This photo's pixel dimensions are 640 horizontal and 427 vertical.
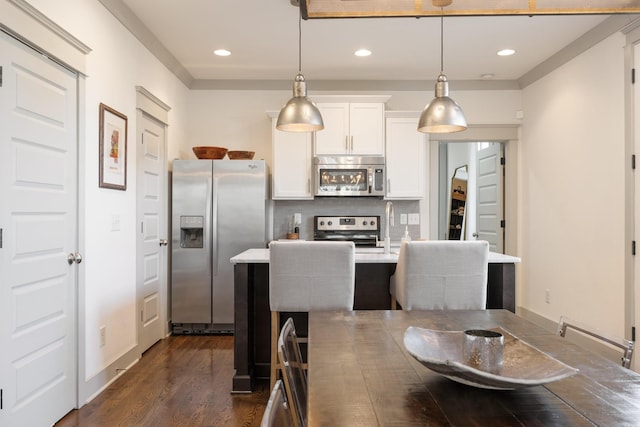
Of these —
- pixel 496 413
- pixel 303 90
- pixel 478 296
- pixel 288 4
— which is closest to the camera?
pixel 496 413

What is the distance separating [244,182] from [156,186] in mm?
829

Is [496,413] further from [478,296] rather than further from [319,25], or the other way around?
[319,25]

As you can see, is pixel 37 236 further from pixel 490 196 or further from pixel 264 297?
pixel 490 196

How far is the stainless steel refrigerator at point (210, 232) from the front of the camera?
4.49m

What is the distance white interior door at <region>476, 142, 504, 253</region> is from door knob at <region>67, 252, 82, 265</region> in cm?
444

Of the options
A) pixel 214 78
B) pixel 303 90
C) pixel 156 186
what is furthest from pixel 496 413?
pixel 214 78

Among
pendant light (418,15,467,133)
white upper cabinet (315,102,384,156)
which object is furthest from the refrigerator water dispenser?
pendant light (418,15,467,133)

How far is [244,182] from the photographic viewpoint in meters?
4.56

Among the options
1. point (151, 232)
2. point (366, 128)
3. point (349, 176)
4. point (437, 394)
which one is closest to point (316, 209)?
point (349, 176)

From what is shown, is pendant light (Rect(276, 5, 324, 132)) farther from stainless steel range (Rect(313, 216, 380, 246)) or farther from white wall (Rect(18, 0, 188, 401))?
stainless steel range (Rect(313, 216, 380, 246))

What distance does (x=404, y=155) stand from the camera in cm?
497

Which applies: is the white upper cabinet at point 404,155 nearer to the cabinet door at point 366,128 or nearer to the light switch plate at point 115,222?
the cabinet door at point 366,128

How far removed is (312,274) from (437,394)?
1.52 metres

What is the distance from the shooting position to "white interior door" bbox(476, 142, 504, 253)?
545 centimetres
